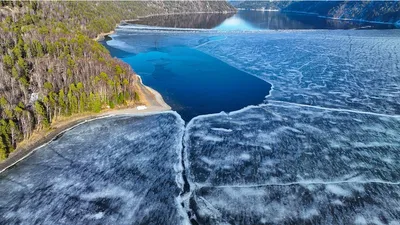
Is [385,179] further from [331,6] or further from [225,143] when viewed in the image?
[331,6]

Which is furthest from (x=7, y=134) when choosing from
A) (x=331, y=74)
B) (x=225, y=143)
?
(x=331, y=74)

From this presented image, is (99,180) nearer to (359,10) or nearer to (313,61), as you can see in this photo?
(313,61)

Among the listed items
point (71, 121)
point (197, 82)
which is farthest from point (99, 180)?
point (197, 82)

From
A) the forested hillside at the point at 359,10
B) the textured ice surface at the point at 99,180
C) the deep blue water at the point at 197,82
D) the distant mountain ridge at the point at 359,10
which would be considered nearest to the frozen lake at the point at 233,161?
the textured ice surface at the point at 99,180

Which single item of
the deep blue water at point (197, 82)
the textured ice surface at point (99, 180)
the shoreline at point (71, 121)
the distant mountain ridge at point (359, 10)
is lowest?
the textured ice surface at point (99, 180)

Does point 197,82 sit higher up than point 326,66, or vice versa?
point 326,66

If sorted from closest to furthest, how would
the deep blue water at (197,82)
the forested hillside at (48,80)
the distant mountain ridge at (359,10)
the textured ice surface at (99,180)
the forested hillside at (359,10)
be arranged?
1. the textured ice surface at (99,180)
2. the forested hillside at (48,80)
3. the deep blue water at (197,82)
4. the distant mountain ridge at (359,10)
5. the forested hillside at (359,10)

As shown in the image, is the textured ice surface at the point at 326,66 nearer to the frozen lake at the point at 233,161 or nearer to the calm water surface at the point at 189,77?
the frozen lake at the point at 233,161
